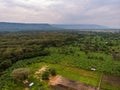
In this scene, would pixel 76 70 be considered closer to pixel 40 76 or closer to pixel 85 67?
pixel 85 67

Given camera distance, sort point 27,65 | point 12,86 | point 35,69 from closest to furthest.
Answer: point 12,86
point 35,69
point 27,65

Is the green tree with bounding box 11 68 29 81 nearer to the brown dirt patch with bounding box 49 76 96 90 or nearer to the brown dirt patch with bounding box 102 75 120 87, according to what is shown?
the brown dirt patch with bounding box 49 76 96 90

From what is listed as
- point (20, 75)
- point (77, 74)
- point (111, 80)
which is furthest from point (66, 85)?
point (111, 80)

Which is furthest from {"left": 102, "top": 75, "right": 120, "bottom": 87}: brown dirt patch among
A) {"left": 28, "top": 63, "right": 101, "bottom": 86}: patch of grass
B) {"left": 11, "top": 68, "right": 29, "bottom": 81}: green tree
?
{"left": 11, "top": 68, "right": 29, "bottom": 81}: green tree

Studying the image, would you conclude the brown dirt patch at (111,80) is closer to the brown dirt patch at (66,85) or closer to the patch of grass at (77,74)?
the patch of grass at (77,74)

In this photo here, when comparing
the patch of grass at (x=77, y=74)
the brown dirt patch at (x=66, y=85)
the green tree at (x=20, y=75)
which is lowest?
the brown dirt patch at (x=66, y=85)

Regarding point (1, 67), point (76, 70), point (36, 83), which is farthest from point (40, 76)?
point (1, 67)

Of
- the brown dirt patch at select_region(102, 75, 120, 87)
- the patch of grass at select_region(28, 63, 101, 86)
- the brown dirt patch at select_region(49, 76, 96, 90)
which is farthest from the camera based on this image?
the patch of grass at select_region(28, 63, 101, 86)

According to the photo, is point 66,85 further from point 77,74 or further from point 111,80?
point 111,80

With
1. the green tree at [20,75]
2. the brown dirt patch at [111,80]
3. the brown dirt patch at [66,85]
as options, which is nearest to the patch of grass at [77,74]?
the brown dirt patch at [111,80]

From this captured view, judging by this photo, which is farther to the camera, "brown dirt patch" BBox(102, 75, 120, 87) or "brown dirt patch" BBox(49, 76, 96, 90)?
"brown dirt patch" BBox(102, 75, 120, 87)

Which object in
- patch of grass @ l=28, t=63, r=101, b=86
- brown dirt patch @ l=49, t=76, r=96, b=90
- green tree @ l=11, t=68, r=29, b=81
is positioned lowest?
brown dirt patch @ l=49, t=76, r=96, b=90
